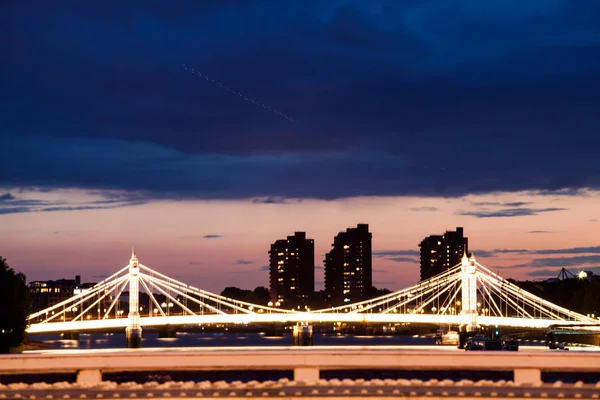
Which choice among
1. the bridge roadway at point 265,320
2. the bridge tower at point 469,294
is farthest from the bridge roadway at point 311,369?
the bridge tower at point 469,294

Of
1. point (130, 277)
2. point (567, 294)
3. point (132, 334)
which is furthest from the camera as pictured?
point (567, 294)

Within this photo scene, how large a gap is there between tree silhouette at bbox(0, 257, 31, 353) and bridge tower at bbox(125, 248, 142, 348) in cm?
2206

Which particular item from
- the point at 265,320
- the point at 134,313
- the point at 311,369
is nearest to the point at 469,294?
the point at 265,320

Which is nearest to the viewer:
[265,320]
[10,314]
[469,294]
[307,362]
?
[307,362]

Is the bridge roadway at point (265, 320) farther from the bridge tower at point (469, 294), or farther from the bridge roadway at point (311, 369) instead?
the bridge roadway at point (311, 369)

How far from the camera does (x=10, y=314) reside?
308ft

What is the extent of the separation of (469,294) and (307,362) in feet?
369

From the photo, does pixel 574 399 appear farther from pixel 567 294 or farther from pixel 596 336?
pixel 567 294

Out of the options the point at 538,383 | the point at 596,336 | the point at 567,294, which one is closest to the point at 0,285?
the point at 596,336

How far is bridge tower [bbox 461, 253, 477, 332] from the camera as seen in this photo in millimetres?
129000

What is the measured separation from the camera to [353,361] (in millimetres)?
26078

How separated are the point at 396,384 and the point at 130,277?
11923 centimetres

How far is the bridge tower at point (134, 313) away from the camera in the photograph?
4823 inches

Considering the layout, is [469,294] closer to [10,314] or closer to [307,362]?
[10,314]
